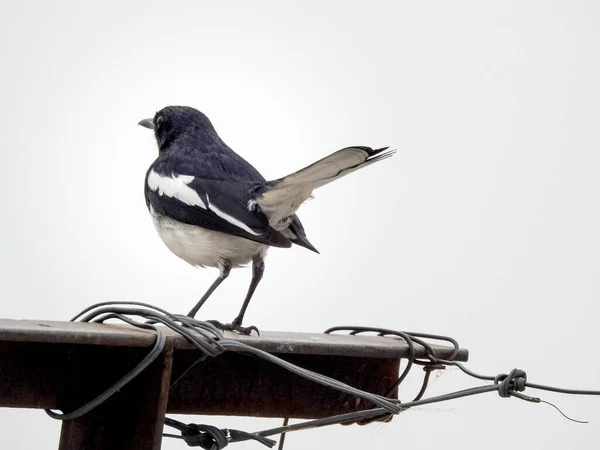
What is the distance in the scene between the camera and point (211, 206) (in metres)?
5.36

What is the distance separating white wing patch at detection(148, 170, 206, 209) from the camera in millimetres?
5469

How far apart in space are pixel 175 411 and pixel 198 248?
1.94 metres

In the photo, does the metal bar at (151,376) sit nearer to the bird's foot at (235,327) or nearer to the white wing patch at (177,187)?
the bird's foot at (235,327)

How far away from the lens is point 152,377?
3129 mm

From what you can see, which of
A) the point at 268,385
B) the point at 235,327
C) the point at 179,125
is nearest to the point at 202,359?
the point at 268,385

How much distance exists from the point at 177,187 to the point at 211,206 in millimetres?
373

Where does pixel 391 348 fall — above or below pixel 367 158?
below

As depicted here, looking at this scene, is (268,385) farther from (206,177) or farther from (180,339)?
(206,177)

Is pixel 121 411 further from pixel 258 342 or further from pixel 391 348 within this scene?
pixel 391 348

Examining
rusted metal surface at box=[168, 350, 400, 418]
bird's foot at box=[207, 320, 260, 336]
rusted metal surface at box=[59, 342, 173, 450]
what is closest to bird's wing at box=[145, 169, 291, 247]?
bird's foot at box=[207, 320, 260, 336]

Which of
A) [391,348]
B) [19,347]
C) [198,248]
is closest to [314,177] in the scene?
[198,248]

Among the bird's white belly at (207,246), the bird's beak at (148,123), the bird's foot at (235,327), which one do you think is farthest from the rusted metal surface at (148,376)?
the bird's beak at (148,123)

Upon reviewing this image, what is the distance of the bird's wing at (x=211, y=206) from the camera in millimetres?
5137

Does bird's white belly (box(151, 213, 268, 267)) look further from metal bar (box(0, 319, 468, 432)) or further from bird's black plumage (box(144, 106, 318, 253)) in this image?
metal bar (box(0, 319, 468, 432))
